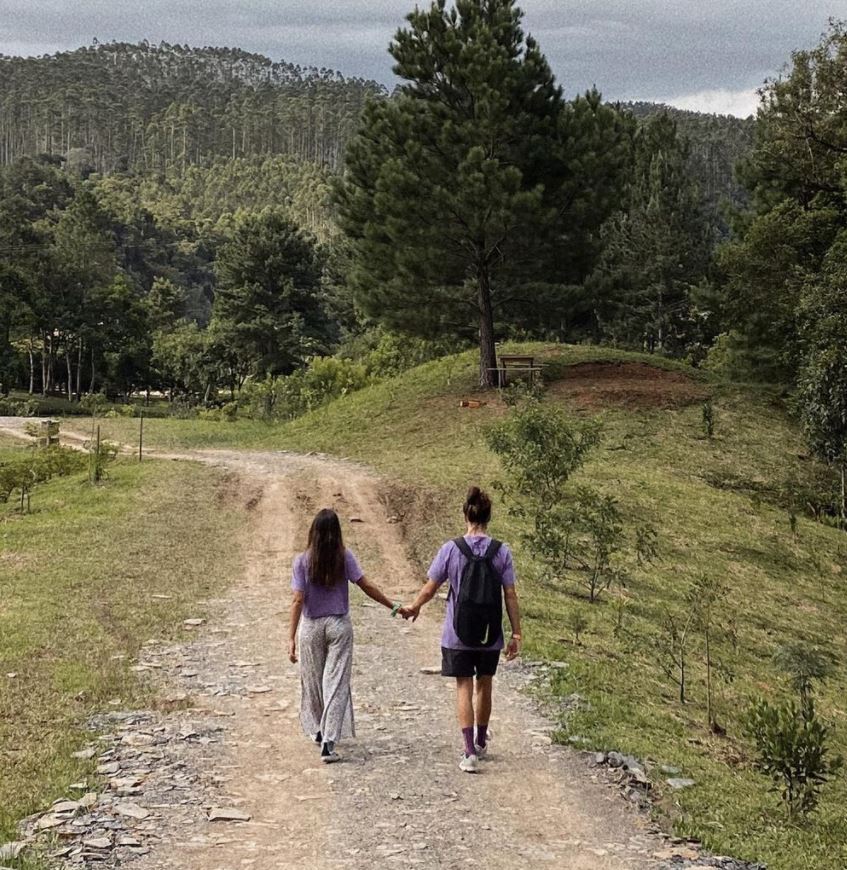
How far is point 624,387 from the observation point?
2862cm

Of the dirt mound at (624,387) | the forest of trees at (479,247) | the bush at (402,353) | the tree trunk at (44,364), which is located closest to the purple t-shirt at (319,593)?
the forest of trees at (479,247)

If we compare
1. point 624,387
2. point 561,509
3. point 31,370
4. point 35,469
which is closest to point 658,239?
point 624,387

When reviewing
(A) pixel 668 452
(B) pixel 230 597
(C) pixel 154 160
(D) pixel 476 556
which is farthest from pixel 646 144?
(C) pixel 154 160

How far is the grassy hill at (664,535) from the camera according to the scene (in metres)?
7.59

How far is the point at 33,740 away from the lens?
24.0 ft

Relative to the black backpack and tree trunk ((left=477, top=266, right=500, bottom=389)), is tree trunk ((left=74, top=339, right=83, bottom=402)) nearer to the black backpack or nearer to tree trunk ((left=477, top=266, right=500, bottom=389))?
tree trunk ((left=477, top=266, right=500, bottom=389))

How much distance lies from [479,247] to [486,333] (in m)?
2.42

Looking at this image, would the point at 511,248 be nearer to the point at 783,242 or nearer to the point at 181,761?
the point at 783,242

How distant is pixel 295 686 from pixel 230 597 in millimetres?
3875

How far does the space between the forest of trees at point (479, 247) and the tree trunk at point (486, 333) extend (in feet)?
0.28

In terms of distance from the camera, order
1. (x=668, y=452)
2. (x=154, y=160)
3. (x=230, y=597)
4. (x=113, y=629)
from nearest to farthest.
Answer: (x=113, y=629) < (x=230, y=597) < (x=668, y=452) < (x=154, y=160)

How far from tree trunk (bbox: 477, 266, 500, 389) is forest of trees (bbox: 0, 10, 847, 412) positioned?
0.09 m

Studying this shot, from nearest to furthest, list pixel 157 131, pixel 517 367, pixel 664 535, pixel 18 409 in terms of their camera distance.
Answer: pixel 664 535 < pixel 517 367 < pixel 18 409 < pixel 157 131

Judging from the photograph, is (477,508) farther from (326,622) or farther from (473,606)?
(326,622)
